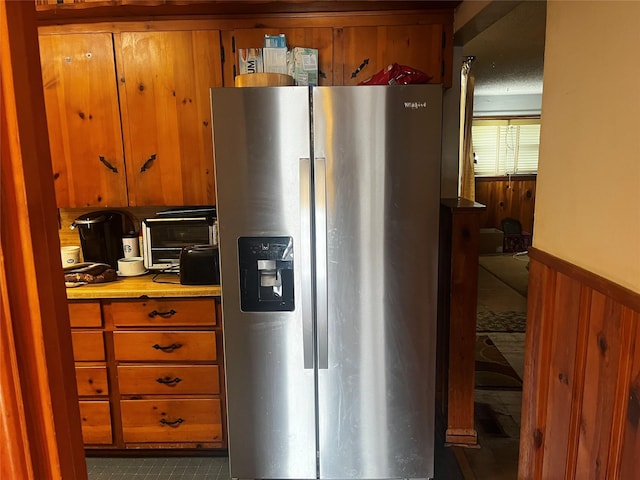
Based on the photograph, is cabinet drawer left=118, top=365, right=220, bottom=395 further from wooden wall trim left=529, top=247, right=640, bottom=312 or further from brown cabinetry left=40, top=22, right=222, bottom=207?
wooden wall trim left=529, top=247, right=640, bottom=312

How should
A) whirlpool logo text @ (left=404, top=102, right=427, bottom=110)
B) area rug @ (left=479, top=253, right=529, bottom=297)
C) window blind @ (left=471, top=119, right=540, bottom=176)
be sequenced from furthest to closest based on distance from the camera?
window blind @ (left=471, top=119, right=540, bottom=176) < area rug @ (left=479, top=253, right=529, bottom=297) < whirlpool logo text @ (left=404, top=102, right=427, bottom=110)

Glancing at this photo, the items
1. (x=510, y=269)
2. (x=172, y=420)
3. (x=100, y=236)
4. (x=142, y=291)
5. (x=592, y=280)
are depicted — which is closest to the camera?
(x=592, y=280)

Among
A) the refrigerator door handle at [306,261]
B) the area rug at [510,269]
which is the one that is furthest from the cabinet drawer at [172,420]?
the area rug at [510,269]

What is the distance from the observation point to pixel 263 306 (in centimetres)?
190

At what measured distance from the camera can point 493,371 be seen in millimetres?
3158

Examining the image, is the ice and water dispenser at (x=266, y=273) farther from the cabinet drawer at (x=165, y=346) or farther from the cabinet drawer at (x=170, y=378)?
the cabinet drawer at (x=170, y=378)

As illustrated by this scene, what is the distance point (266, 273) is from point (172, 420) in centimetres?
96

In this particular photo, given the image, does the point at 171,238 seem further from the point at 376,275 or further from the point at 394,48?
the point at 394,48

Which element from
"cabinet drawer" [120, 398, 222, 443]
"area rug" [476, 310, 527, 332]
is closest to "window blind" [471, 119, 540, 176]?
"area rug" [476, 310, 527, 332]

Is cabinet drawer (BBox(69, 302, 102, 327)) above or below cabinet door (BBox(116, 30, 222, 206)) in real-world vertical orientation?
below

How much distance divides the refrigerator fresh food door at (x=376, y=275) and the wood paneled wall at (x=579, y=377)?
1.56ft

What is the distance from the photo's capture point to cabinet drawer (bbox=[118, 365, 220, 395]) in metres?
2.20

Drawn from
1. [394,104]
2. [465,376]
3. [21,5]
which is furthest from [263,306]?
[21,5]

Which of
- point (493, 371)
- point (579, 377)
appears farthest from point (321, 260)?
point (493, 371)
